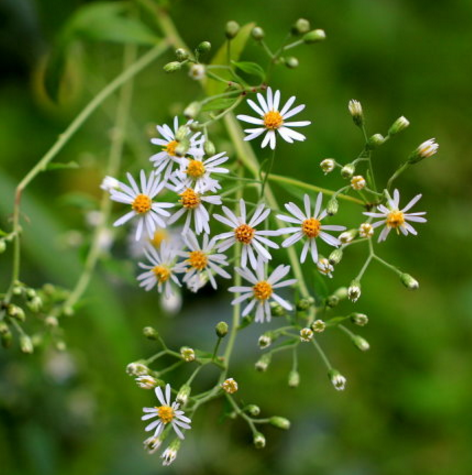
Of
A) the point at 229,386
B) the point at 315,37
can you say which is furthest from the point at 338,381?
the point at 315,37

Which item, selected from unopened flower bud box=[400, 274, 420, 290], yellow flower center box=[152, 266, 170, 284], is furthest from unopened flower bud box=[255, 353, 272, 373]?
unopened flower bud box=[400, 274, 420, 290]

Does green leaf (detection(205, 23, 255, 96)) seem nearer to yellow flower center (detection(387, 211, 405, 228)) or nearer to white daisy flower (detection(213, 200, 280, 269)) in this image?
white daisy flower (detection(213, 200, 280, 269))

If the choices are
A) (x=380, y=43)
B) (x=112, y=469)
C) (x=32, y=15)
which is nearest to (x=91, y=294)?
(x=112, y=469)

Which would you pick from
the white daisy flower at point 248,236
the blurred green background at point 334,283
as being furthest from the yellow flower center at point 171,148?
the blurred green background at point 334,283

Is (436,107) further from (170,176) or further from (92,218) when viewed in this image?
(170,176)

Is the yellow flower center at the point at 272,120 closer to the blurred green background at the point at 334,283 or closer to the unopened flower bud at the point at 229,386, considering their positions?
the unopened flower bud at the point at 229,386

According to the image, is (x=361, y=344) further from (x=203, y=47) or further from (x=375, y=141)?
(x=203, y=47)
